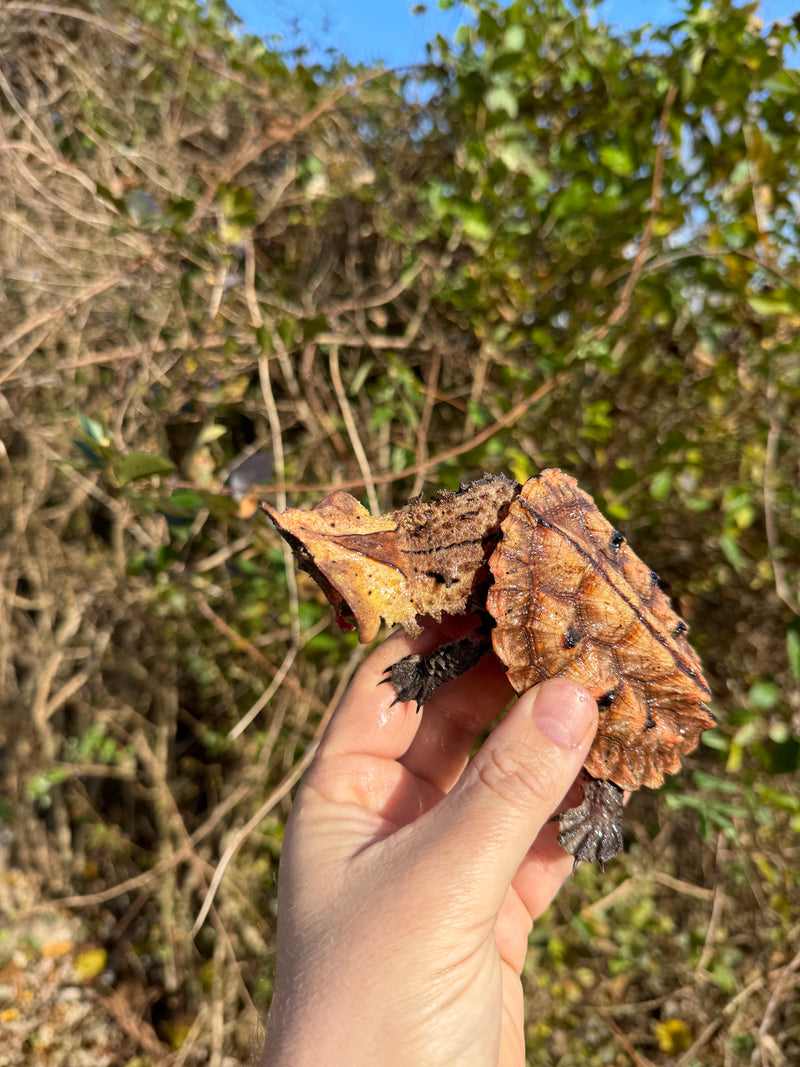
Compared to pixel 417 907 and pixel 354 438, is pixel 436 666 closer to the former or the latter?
pixel 417 907

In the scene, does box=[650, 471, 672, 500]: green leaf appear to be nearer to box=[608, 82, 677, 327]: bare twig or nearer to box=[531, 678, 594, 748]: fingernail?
box=[608, 82, 677, 327]: bare twig

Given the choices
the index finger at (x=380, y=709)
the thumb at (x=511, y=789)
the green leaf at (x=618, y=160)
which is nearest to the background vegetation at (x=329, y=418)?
the green leaf at (x=618, y=160)

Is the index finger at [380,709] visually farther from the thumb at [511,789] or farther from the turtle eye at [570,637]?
the thumb at [511,789]

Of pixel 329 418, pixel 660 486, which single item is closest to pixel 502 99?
pixel 329 418

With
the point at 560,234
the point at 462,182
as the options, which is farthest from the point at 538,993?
the point at 462,182

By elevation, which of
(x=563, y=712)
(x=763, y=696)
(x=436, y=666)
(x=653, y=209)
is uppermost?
(x=653, y=209)

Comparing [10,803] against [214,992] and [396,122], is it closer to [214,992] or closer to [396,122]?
[214,992]
